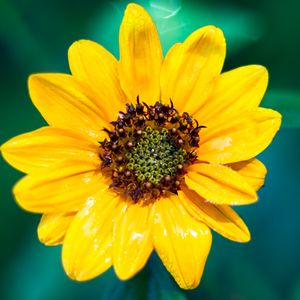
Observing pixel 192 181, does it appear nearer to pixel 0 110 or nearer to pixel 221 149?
pixel 221 149

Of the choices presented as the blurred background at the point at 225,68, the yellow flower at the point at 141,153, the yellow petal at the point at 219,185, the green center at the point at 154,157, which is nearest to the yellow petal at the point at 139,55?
the yellow flower at the point at 141,153

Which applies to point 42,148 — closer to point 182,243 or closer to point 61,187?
point 61,187

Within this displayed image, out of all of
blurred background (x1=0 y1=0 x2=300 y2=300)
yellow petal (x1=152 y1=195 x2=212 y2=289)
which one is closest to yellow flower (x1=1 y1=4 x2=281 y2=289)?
yellow petal (x1=152 y1=195 x2=212 y2=289)

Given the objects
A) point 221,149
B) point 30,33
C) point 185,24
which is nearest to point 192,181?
point 221,149

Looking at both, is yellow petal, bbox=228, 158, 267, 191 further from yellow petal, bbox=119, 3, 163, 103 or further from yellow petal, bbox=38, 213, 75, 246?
yellow petal, bbox=38, 213, 75, 246

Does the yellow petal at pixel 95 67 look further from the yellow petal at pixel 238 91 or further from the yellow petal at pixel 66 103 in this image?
the yellow petal at pixel 238 91

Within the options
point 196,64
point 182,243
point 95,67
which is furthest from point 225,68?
point 182,243
